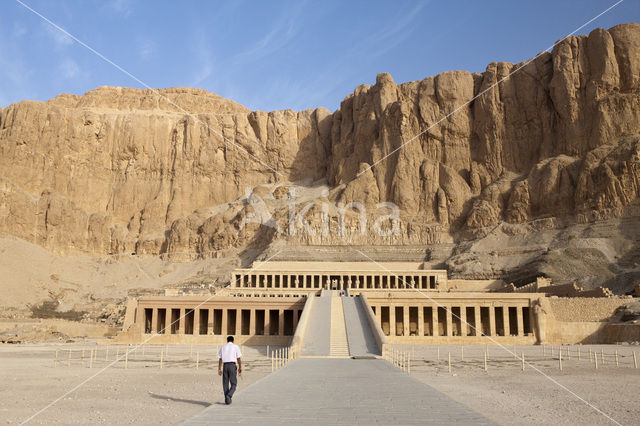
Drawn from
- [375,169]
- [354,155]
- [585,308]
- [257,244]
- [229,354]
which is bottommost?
[229,354]

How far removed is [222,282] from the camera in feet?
262

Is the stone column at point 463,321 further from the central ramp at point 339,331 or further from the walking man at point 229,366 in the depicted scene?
the walking man at point 229,366

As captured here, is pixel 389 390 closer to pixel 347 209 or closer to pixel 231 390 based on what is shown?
pixel 231 390

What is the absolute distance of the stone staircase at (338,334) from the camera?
2788cm

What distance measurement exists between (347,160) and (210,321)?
7411 centimetres

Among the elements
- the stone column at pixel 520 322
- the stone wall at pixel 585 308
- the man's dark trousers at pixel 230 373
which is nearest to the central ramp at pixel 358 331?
the stone column at pixel 520 322

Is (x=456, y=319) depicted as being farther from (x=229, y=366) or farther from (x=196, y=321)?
(x=229, y=366)

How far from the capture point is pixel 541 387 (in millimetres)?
17531

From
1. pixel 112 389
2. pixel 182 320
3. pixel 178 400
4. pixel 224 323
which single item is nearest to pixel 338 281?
pixel 224 323

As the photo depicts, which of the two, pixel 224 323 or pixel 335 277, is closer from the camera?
pixel 224 323

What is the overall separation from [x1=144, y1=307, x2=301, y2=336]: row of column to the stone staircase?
6.21 metres

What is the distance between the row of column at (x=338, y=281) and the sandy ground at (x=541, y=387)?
4294cm

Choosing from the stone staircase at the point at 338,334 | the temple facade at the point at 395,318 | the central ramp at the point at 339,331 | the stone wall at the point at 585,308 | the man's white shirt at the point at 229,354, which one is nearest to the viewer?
the man's white shirt at the point at 229,354

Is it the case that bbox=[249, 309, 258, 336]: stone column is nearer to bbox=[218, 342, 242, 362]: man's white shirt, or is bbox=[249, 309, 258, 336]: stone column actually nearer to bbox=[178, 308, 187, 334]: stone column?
bbox=[178, 308, 187, 334]: stone column
